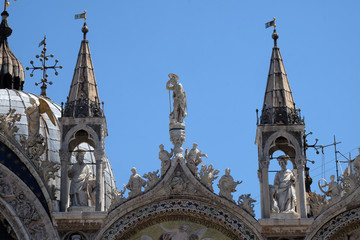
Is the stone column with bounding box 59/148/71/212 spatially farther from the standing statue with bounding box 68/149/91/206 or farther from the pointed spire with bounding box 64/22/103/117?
the pointed spire with bounding box 64/22/103/117

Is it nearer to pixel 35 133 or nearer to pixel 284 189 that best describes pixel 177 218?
pixel 284 189

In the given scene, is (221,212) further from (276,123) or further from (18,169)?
(18,169)

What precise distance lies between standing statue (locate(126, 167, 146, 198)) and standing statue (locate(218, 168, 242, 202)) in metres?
1.47

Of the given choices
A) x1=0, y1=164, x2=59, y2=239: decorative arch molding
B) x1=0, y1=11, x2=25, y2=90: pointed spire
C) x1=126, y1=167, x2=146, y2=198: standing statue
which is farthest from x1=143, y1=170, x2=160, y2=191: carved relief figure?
x1=0, y1=11, x2=25, y2=90: pointed spire

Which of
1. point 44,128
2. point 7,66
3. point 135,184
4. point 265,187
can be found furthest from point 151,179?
point 7,66

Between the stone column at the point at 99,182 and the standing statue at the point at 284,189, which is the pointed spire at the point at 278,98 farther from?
the stone column at the point at 99,182

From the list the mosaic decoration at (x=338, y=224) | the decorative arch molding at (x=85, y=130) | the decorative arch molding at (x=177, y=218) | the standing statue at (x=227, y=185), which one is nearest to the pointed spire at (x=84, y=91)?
the decorative arch molding at (x=85, y=130)

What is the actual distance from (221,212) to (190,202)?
0.62 metres

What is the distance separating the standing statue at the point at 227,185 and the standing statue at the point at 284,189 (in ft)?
2.49

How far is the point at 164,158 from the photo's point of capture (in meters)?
23.3

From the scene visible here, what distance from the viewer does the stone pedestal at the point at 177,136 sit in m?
23.4

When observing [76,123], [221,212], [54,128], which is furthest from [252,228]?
[54,128]

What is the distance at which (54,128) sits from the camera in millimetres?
28688

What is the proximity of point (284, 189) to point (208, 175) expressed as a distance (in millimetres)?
1469
